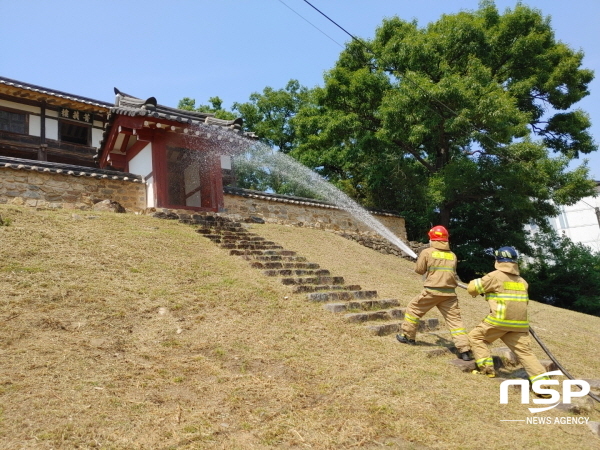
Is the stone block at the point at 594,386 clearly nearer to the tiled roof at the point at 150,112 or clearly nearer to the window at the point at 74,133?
the tiled roof at the point at 150,112

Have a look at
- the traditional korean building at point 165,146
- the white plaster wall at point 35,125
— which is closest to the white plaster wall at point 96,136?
the white plaster wall at point 35,125

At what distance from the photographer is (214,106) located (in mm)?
A: 28484

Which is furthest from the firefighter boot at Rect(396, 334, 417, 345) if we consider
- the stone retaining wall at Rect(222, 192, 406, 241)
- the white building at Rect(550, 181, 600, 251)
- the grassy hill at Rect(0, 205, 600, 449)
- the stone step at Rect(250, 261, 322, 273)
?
the white building at Rect(550, 181, 600, 251)

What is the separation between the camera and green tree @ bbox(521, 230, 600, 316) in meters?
17.7

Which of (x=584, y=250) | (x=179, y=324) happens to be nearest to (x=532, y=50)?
(x=584, y=250)

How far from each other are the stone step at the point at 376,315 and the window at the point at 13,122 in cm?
1801

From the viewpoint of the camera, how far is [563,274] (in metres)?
18.5

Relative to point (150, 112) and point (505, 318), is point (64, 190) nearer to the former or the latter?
point (150, 112)

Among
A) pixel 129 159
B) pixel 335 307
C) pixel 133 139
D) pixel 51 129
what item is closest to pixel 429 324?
pixel 335 307

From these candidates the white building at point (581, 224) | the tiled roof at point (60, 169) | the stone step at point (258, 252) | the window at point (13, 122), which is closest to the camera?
the stone step at point (258, 252)

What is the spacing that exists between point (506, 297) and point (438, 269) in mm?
1000

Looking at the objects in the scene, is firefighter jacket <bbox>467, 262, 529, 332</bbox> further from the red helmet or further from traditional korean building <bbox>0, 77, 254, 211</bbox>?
traditional korean building <bbox>0, 77, 254, 211</bbox>

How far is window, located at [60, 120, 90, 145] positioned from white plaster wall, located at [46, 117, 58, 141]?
311 millimetres

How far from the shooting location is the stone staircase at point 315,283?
7.12 meters
